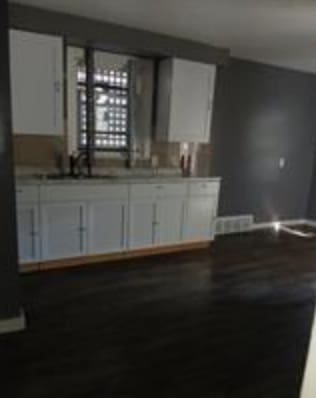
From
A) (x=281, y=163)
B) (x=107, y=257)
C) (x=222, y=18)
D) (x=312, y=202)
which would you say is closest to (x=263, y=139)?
(x=281, y=163)

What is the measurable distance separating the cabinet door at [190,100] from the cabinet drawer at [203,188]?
55 cm

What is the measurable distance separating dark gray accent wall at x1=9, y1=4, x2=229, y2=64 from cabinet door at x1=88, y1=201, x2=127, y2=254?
1.62 metres

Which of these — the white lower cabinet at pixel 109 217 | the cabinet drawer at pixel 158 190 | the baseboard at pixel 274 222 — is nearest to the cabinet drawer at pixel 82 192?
the white lower cabinet at pixel 109 217

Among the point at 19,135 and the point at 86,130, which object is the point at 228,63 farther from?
the point at 19,135

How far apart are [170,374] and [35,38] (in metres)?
2.98

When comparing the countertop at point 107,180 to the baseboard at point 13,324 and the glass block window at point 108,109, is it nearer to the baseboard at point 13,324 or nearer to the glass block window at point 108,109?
the glass block window at point 108,109

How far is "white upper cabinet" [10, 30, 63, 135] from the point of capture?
3.20m

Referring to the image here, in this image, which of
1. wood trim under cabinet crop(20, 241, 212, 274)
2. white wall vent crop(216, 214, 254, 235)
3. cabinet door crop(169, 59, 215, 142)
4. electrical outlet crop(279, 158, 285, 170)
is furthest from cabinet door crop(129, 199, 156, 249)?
electrical outlet crop(279, 158, 285, 170)

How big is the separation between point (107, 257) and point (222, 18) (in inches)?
102

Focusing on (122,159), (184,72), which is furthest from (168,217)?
(184,72)

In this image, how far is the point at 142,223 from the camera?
3.96 m

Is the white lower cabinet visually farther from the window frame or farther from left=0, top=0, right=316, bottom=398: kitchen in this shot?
the window frame

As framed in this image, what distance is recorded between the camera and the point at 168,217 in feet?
13.5

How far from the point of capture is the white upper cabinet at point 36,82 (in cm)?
320
